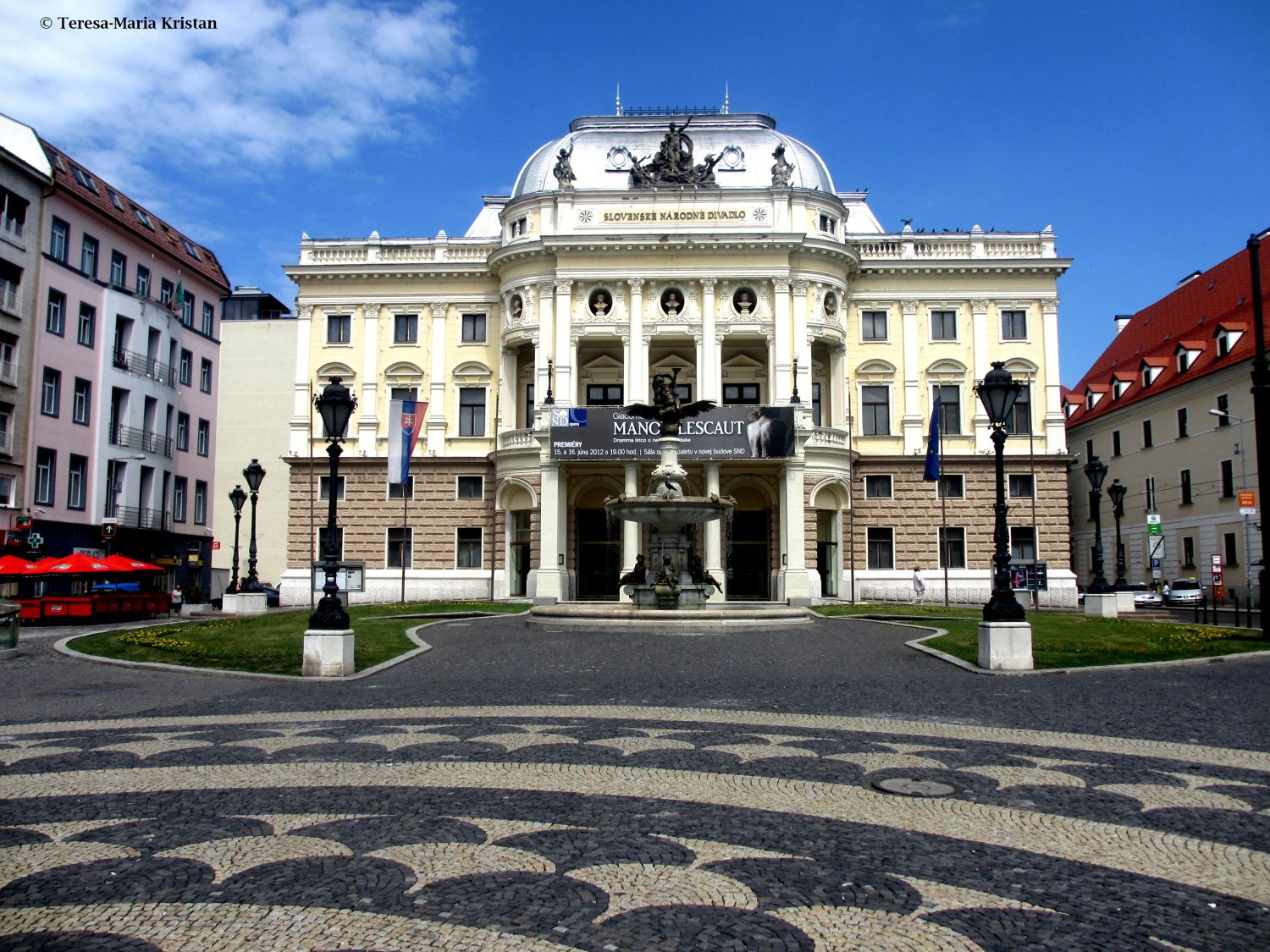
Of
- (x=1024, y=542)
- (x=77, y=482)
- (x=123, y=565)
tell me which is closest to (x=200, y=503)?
(x=77, y=482)

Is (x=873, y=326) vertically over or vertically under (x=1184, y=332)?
under

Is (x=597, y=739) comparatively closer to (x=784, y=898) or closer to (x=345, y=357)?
(x=784, y=898)

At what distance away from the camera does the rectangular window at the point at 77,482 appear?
151ft

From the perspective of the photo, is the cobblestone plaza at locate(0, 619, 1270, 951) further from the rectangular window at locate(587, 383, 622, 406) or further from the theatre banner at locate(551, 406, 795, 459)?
the rectangular window at locate(587, 383, 622, 406)

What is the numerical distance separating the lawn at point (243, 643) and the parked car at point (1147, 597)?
3371 centimetres

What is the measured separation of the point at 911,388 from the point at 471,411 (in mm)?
20899

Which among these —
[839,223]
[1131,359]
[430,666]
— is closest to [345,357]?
[839,223]

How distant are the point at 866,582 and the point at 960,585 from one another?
4.27 m

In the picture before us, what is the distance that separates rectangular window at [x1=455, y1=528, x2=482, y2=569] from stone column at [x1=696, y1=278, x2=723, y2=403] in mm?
12533

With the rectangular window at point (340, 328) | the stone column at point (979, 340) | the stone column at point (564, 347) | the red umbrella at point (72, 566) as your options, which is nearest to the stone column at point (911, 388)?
the stone column at point (979, 340)

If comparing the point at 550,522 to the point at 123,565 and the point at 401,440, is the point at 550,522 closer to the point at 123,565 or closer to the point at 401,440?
the point at 401,440

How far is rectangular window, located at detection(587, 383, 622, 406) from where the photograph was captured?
169 feet

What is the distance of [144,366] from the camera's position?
5212 centimetres

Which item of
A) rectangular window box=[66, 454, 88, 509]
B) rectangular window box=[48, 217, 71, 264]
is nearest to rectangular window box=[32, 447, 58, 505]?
rectangular window box=[66, 454, 88, 509]
